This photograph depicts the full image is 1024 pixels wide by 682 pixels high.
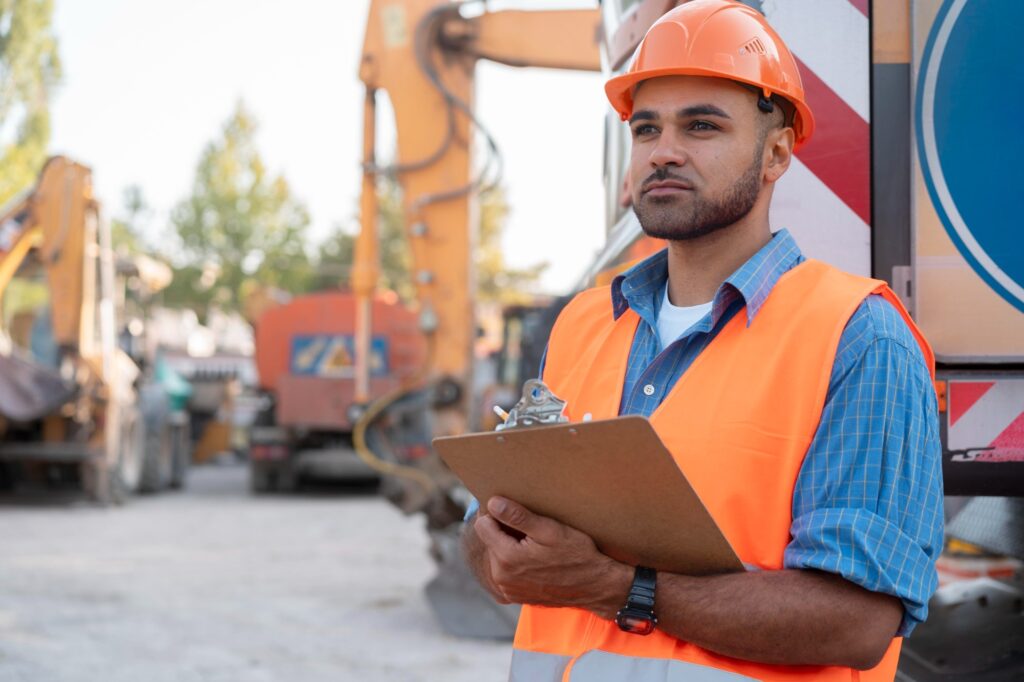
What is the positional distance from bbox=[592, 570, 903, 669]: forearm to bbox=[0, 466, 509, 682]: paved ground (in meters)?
3.56

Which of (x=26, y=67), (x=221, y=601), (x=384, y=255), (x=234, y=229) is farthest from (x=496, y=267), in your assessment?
(x=221, y=601)

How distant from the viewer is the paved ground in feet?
17.0

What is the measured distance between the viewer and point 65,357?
40.8ft

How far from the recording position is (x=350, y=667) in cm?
522

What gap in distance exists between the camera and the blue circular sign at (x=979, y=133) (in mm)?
2225

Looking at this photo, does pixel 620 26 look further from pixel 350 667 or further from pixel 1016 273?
pixel 350 667

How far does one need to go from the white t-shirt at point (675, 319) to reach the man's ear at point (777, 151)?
0.77ft

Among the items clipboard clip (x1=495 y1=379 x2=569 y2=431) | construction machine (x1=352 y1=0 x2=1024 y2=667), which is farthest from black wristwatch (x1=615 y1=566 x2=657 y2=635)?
construction machine (x1=352 y1=0 x2=1024 y2=667)

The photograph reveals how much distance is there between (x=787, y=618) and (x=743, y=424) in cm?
27

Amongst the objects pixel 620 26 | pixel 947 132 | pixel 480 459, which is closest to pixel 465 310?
pixel 620 26

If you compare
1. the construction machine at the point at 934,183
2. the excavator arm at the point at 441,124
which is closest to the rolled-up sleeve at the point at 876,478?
the construction machine at the point at 934,183

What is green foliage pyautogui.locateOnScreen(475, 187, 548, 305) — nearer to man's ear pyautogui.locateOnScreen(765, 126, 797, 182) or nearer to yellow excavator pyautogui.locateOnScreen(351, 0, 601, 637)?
yellow excavator pyautogui.locateOnScreen(351, 0, 601, 637)

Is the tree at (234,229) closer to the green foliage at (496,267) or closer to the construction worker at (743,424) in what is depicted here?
the green foliage at (496,267)

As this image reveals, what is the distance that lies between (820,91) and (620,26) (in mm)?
608
